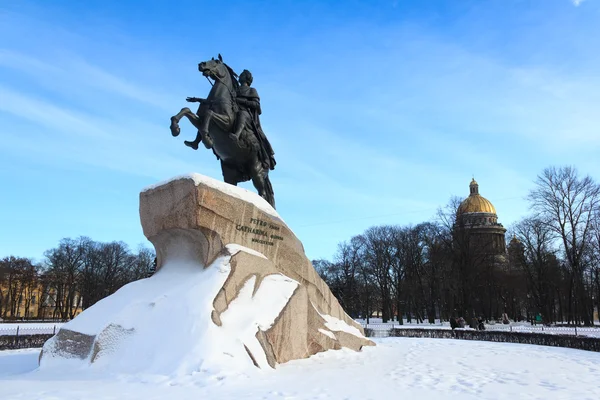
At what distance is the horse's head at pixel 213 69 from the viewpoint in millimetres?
10352

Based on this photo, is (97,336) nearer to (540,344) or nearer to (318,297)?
(318,297)

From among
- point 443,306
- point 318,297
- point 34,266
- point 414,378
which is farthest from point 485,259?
point 34,266

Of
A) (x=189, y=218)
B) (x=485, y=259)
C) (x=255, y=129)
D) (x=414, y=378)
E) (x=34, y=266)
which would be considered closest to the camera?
(x=414, y=378)

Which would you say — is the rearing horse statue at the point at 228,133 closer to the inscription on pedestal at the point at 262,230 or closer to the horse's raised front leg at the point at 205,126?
the horse's raised front leg at the point at 205,126

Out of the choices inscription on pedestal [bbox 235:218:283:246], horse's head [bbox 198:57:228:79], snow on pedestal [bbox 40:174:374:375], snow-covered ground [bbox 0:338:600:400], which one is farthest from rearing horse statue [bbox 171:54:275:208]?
snow-covered ground [bbox 0:338:600:400]

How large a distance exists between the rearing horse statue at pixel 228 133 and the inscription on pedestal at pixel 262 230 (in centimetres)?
189

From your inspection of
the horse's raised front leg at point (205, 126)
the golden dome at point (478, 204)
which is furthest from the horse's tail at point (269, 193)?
the golden dome at point (478, 204)

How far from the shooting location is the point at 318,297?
10633 mm

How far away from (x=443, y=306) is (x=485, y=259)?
847cm

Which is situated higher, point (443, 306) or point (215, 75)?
point (215, 75)

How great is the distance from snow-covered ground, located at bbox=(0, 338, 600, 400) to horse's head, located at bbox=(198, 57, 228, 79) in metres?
6.39

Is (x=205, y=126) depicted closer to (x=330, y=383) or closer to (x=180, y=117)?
(x=180, y=117)

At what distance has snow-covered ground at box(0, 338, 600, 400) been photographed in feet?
17.8

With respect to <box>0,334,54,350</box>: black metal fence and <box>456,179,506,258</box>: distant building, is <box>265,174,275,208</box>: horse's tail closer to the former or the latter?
<box>0,334,54,350</box>: black metal fence
